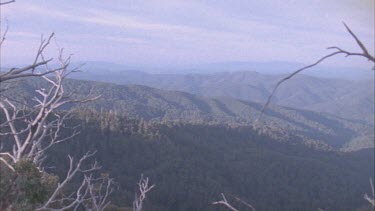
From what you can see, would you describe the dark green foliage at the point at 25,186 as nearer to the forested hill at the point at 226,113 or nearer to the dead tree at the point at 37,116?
the dead tree at the point at 37,116

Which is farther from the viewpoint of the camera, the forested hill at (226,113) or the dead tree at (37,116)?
the forested hill at (226,113)

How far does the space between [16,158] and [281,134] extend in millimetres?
75903

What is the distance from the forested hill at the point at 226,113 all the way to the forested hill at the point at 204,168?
4001cm

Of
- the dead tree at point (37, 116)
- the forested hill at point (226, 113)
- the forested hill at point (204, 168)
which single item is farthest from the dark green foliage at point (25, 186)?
the forested hill at point (226, 113)

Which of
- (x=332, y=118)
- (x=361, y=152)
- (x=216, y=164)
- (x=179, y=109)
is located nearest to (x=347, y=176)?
(x=216, y=164)

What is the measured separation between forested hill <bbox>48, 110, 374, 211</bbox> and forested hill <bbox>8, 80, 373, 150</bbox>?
131ft

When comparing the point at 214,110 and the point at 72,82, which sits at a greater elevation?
the point at 72,82

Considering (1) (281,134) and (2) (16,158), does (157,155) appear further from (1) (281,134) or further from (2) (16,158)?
(2) (16,158)

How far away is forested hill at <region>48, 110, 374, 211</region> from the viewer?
132ft

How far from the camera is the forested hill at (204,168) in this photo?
40094mm

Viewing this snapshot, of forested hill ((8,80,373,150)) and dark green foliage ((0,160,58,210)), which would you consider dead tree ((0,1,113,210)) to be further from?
forested hill ((8,80,373,150))

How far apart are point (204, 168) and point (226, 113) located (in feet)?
258

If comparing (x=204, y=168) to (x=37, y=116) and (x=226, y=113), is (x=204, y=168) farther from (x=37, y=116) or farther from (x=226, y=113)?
(x=226, y=113)

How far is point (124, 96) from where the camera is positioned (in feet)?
368
